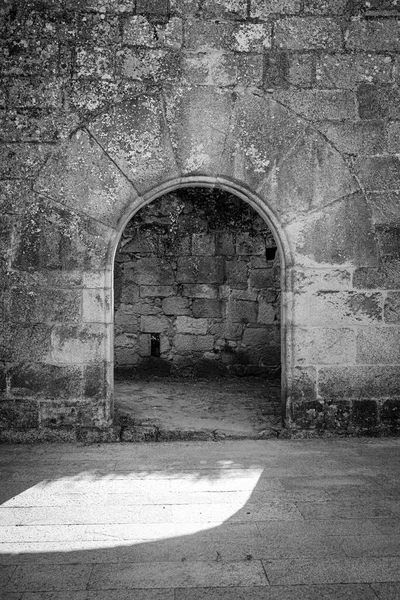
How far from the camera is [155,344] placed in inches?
299

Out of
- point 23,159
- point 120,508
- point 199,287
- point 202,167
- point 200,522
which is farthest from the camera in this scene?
point 199,287

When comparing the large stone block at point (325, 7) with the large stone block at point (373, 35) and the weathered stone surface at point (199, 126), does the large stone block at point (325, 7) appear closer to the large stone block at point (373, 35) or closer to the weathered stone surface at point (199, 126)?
the large stone block at point (373, 35)

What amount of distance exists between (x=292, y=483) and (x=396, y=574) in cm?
110

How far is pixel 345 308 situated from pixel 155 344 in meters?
3.72

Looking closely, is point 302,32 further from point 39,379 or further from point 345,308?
point 39,379

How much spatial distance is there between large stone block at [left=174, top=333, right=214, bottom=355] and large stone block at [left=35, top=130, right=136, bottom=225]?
11.6 ft

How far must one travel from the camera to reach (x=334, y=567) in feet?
7.52

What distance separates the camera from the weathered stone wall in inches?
297

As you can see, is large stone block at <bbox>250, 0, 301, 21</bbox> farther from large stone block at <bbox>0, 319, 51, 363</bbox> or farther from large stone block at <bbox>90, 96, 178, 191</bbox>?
large stone block at <bbox>0, 319, 51, 363</bbox>

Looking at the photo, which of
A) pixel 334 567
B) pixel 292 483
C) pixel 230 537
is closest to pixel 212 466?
pixel 292 483

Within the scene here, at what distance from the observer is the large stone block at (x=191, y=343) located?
7.56 m

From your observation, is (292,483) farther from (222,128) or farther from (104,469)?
(222,128)

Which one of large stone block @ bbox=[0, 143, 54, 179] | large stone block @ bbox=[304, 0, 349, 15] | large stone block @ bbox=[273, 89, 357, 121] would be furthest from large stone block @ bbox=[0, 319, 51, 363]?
large stone block @ bbox=[304, 0, 349, 15]

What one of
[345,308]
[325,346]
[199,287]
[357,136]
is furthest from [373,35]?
[199,287]
